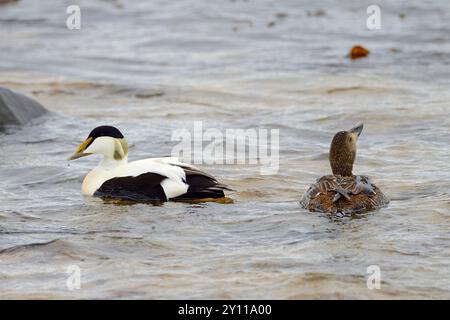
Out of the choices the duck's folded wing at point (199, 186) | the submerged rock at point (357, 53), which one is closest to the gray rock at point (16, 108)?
the duck's folded wing at point (199, 186)

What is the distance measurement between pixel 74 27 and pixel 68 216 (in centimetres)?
1183

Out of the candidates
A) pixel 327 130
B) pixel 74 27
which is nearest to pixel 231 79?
pixel 327 130

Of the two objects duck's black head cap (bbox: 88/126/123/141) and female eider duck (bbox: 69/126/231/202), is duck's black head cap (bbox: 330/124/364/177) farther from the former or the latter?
duck's black head cap (bbox: 88/126/123/141)

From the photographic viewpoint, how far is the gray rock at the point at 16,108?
1209 cm

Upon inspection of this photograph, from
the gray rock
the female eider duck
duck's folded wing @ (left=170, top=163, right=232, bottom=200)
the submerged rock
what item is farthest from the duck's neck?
the submerged rock

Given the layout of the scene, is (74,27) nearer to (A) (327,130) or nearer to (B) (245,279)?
(A) (327,130)

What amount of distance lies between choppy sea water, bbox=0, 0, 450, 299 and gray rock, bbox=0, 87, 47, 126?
18 cm

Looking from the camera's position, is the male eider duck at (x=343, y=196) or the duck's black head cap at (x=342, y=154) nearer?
the male eider duck at (x=343, y=196)

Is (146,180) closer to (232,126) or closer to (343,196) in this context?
(343,196)

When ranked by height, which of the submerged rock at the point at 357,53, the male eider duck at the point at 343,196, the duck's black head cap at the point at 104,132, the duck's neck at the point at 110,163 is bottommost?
the male eider duck at the point at 343,196

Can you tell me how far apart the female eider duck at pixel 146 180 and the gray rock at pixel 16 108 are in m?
3.38

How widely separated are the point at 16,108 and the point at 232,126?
8.47 ft

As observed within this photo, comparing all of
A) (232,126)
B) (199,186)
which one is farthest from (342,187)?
(232,126)

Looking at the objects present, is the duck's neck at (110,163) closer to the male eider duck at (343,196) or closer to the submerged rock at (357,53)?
the male eider duck at (343,196)
